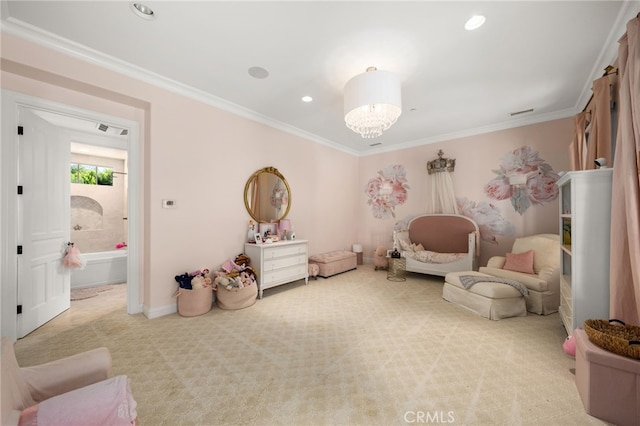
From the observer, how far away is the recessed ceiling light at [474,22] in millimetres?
2039

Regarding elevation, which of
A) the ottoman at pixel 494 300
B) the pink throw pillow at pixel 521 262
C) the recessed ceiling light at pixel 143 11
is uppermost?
the recessed ceiling light at pixel 143 11

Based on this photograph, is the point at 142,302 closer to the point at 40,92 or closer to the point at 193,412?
the point at 193,412

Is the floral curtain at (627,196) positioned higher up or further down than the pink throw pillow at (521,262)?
higher up

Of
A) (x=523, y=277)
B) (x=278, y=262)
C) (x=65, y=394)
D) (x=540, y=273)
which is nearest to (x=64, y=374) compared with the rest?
(x=65, y=394)

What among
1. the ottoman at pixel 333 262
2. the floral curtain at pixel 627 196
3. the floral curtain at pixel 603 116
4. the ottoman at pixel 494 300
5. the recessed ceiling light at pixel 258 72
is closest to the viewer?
the floral curtain at pixel 627 196

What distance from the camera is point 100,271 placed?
14.3 ft

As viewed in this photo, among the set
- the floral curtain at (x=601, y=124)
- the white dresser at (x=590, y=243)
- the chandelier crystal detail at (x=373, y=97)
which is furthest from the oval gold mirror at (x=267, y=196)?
the floral curtain at (x=601, y=124)

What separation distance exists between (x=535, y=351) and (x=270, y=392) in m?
2.36

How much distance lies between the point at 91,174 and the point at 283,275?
5083 mm

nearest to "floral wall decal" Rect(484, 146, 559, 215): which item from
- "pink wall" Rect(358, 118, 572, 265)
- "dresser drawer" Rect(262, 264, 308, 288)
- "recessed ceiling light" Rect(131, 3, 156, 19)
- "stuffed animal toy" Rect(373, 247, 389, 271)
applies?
"pink wall" Rect(358, 118, 572, 265)

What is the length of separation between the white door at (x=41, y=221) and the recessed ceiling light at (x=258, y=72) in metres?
2.32

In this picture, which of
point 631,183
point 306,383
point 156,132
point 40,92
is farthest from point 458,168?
point 40,92

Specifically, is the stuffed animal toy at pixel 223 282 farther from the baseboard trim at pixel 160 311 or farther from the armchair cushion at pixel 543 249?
the armchair cushion at pixel 543 249

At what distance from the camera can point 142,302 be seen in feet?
10.2
